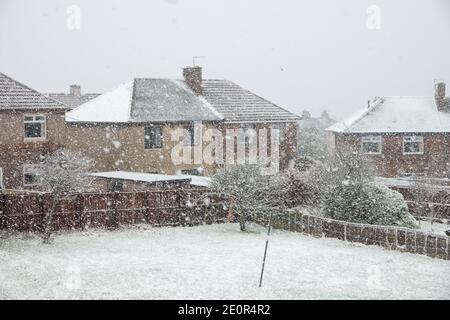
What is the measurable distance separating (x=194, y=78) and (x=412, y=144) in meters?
18.2

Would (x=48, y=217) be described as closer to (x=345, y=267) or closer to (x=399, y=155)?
(x=345, y=267)

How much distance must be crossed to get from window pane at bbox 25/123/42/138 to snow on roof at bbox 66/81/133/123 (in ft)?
10.4

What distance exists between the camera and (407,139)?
41312 mm

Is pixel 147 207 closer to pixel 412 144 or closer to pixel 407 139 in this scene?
pixel 407 139

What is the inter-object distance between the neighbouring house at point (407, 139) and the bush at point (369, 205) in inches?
746

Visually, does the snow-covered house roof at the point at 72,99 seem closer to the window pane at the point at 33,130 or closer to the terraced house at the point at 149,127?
the terraced house at the point at 149,127

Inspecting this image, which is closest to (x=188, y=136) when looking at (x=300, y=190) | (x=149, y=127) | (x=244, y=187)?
(x=149, y=127)

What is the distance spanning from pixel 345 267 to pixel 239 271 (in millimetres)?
3215

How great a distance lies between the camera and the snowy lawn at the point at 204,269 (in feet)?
38.6

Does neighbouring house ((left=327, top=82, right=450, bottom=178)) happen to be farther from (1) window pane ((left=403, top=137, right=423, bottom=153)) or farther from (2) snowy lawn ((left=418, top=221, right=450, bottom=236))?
(2) snowy lawn ((left=418, top=221, right=450, bottom=236))

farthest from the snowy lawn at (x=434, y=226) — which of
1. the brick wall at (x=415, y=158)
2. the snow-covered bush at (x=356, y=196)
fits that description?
the brick wall at (x=415, y=158)

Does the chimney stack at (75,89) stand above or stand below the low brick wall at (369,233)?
above

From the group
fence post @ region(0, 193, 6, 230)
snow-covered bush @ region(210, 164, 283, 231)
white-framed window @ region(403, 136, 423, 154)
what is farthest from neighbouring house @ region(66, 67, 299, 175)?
fence post @ region(0, 193, 6, 230)

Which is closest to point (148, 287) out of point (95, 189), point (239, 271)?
point (239, 271)
